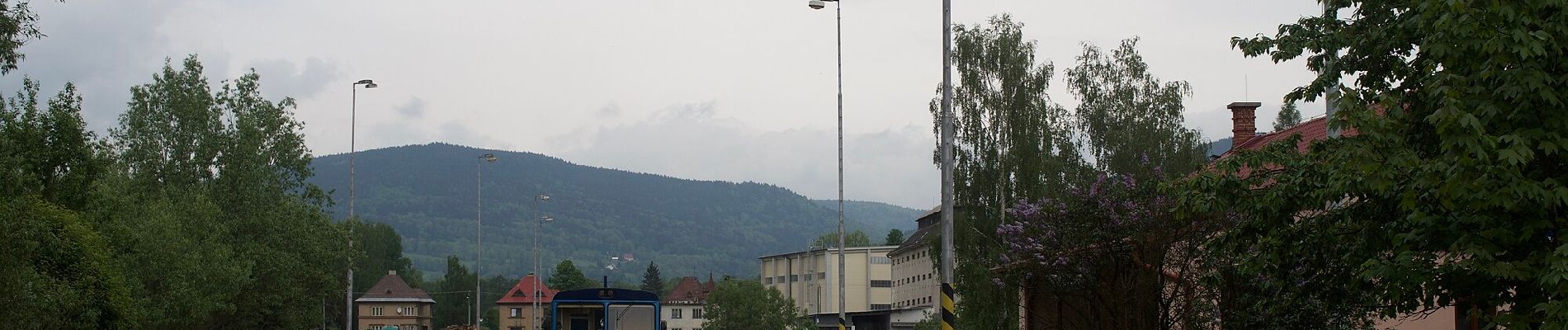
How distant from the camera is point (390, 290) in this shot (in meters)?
134

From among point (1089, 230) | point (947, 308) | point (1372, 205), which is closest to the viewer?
point (1372, 205)

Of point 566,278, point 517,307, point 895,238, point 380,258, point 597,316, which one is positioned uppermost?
point 895,238

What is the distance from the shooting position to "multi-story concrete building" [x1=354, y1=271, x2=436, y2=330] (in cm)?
13312

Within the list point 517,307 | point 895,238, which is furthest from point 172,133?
point 895,238

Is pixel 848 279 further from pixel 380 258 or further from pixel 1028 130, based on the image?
pixel 1028 130

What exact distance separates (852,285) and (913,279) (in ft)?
58.1

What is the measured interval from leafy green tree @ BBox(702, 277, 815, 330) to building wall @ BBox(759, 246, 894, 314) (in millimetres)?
19869

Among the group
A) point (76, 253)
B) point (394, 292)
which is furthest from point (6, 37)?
point (394, 292)

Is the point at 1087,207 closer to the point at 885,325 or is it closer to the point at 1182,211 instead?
the point at 1182,211

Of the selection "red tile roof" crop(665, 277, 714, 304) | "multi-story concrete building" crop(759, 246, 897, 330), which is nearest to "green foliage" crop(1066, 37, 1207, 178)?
"multi-story concrete building" crop(759, 246, 897, 330)

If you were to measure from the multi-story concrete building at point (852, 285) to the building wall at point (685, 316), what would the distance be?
553 inches

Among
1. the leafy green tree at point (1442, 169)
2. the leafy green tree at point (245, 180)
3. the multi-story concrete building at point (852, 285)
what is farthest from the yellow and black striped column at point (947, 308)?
the multi-story concrete building at point (852, 285)

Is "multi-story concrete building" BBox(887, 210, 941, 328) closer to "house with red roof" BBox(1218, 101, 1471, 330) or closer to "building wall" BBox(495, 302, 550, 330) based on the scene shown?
"building wall" BBox(495, 302, 550, 330)

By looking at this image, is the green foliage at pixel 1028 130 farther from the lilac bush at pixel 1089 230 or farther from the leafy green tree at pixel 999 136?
the lilac bush at pixel 1089 230
